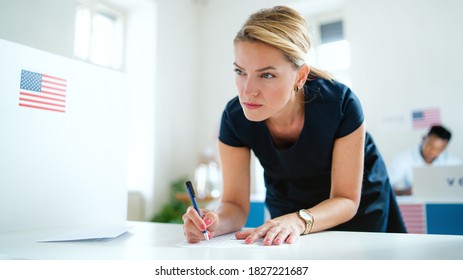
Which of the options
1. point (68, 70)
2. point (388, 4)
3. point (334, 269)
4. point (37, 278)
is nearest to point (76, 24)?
point (68, 70)

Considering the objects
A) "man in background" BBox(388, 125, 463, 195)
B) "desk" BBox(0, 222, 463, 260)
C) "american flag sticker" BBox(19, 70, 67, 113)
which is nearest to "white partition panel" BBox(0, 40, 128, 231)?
"american flag sticker" BBox(19, 70, 67, 113)

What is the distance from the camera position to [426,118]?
309cm

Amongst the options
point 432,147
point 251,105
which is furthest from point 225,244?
point 432,147

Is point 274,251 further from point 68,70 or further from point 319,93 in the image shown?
point 68,70

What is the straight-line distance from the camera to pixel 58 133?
3.08 feet

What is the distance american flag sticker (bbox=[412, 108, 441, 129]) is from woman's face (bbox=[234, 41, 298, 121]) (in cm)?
265

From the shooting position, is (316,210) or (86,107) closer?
Result: (316,210)

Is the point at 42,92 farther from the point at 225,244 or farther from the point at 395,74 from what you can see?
the point at 395,74

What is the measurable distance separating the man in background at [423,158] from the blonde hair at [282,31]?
243 centimetres

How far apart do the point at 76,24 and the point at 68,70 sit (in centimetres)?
47

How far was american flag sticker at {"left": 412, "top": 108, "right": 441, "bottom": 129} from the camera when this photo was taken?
303cm

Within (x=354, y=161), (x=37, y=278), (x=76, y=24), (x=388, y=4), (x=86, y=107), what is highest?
(x=388, y=4)

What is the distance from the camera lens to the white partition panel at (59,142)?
2.76 feet

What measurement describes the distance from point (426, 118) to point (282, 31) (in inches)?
108
